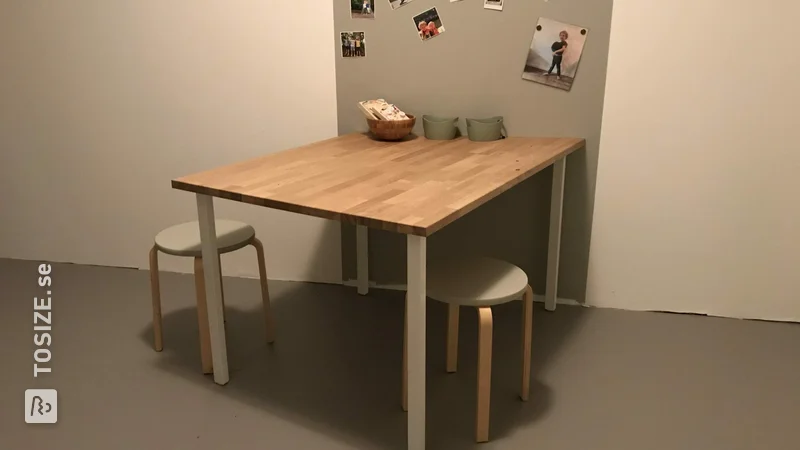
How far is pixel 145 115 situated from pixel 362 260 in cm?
115

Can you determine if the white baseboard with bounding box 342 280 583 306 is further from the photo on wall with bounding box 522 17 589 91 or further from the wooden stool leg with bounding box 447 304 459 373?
the photo on wall with bounding box 522 17 589 91

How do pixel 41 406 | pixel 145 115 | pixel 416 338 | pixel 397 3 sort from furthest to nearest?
pixel 145 115
pixel 397 3
pixel 41 406
pixel 416 338

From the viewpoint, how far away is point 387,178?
1.91m

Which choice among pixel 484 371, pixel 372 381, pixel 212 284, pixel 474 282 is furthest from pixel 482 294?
pixel 212 284

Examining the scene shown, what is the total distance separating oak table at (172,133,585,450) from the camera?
158 cm

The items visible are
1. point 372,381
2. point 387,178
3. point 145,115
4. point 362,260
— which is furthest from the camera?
point 145,115

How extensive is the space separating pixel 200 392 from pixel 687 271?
1799mm

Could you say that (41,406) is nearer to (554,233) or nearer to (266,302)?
(266,302)

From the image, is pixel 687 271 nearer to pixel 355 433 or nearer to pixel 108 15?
pixel 355 433

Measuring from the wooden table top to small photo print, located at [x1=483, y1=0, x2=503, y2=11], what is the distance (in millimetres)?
472

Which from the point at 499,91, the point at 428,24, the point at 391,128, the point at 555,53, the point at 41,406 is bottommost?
the point at 41,406

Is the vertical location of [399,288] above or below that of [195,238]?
below

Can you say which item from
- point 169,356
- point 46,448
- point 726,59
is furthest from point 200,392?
point 726,59

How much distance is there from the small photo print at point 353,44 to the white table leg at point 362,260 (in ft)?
2.27
